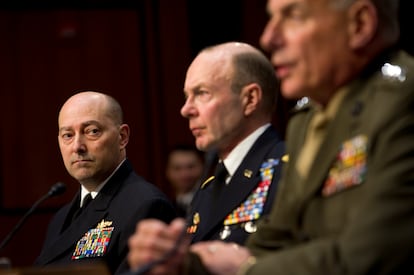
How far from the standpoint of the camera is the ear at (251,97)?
3004 millimetres

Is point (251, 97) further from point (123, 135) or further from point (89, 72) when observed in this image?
point (89, 72)

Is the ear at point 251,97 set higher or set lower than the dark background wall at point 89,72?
higher

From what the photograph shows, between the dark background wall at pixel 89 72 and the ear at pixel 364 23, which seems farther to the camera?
the dark background wall at pixel 89 72

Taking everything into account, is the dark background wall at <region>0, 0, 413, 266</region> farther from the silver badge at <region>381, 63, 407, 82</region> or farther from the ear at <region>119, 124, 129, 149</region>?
the silver badge at <region>381, 63, 407, 82</region>

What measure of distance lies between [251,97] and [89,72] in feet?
10.4

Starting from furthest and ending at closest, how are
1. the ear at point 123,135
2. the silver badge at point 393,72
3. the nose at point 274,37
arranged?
the ear at point 123,135 → the nose at point 274,37 → the silver badge at point 393,72

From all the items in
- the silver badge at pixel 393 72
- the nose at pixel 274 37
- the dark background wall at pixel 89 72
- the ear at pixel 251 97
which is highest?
the nose at pixel 274 37

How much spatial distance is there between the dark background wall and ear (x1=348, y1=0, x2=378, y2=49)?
407cm

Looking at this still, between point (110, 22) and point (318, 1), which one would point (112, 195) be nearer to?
point (318, 1)

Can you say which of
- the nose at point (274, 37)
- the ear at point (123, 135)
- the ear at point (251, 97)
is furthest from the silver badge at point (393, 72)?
the ear at point (123, 135)

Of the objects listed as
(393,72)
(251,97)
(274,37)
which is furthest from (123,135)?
(393,72)

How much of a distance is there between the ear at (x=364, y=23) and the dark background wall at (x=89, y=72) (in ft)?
13.3

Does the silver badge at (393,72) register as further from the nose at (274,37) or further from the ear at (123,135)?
the ear at (123,135)

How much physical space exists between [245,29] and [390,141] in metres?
4.50
